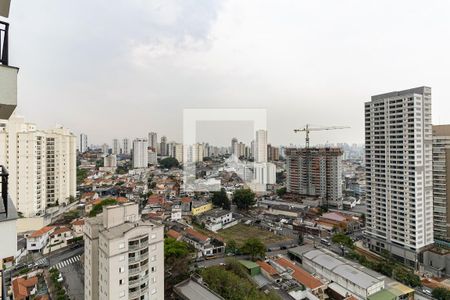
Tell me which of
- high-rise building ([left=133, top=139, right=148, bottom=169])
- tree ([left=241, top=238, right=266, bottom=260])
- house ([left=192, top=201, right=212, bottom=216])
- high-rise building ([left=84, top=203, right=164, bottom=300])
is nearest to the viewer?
high-rise building ([left=84, top=203, right=164, bottom=300])

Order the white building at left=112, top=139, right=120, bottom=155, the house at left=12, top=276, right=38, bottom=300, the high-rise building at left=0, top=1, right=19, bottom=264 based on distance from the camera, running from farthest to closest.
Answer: the white building at left=112, top=139, right=120, bottom=155 < the house at left=12, top=276, right=38, bottom=300 < the high-rise building at left=0, top=1, right=19, bottom=264

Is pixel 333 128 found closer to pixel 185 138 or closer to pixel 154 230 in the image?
pixel 185 138

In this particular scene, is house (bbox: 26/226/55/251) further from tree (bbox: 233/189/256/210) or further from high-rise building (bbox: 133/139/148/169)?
high-rise building (bbox: 133/139/148/169)

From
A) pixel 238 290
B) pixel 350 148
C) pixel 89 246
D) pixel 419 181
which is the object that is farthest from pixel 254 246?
pixel 350 148

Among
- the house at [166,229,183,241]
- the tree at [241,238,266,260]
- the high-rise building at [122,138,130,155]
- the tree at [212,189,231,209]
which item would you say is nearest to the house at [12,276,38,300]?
the house at [166,229,183,241]

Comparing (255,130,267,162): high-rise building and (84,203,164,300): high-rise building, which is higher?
(255,130,267,162): high-rise building

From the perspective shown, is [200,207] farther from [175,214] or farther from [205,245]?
[205,245]
